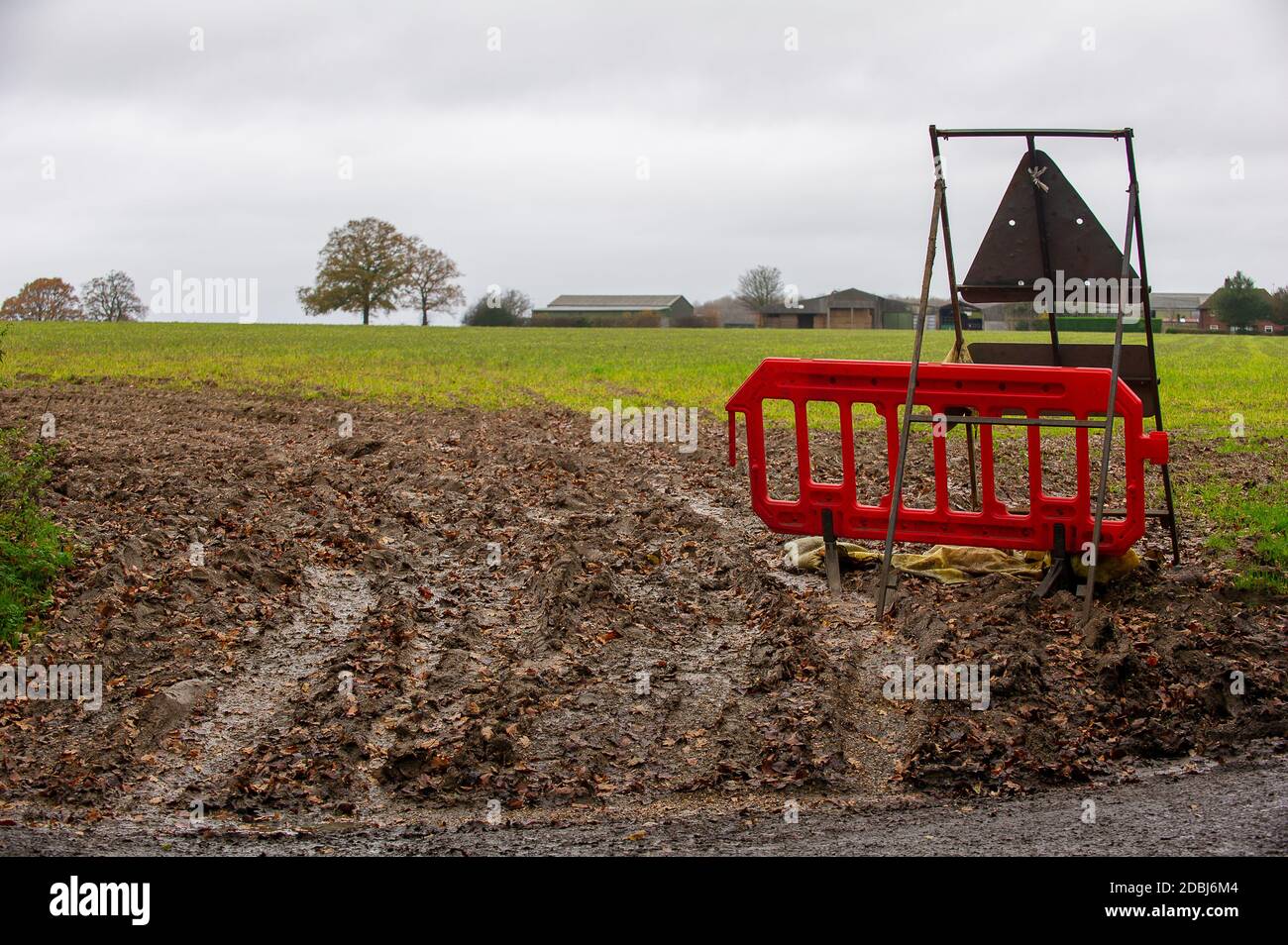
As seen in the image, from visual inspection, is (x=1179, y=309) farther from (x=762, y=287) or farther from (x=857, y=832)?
(x=857, y=832)

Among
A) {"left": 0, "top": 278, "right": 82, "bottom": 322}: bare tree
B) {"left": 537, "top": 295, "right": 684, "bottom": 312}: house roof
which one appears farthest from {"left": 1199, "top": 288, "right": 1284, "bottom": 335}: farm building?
{"left": 0, "top": 278, "right": 82, "bottom": 322}: bare tree

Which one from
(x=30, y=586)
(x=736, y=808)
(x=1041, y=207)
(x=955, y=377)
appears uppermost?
(x=1041, y=207)

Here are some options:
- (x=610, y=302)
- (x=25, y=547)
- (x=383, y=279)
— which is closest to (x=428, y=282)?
(x=383, y=279)

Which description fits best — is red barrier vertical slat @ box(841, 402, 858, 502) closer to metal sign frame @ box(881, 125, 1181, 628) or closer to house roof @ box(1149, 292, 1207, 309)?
metal sign frame @ box(881, 125, 1181, 628)

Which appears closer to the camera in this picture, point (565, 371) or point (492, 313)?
point (565, 371)

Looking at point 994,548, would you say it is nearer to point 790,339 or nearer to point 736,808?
point 736,808

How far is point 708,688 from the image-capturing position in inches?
280

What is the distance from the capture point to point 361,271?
84938mm

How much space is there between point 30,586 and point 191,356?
94.9 feet

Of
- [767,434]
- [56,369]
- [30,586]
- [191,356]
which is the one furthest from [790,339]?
[30,586]

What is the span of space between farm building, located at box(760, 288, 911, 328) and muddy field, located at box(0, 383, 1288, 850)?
86.6m

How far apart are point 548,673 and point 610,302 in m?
121

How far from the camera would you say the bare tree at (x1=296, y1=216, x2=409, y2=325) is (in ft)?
278

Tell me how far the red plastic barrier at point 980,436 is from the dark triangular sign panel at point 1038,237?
26.8 inches
